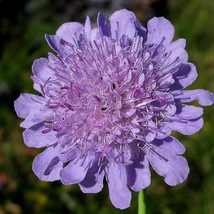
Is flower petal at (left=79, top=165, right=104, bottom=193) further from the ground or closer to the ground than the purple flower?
closer to the ground

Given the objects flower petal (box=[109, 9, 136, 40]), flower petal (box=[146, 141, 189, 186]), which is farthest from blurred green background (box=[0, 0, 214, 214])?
flower petal (box=[109, 9, 136, 40])

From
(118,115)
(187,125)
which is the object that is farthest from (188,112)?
(118,115)

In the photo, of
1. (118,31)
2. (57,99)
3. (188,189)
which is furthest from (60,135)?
(188,189)

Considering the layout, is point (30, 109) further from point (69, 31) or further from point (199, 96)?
point (199, 96)

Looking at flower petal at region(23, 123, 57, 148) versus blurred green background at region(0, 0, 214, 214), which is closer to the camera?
flower petal at region(23, 123, 57, 148)

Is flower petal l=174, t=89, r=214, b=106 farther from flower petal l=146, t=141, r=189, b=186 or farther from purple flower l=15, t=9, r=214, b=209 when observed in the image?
flower petal l=146, t=141, r=189, b=186

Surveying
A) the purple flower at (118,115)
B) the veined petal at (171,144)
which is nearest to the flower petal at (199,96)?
the purple flower at (118,115)
